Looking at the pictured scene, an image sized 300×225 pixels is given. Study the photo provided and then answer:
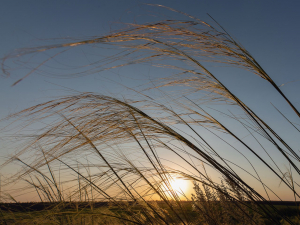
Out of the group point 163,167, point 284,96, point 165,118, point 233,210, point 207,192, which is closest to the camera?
point 284,96

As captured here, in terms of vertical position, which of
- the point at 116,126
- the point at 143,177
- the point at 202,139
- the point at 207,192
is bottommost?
the point at 207,192

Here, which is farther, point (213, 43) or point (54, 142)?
point (54, 142)

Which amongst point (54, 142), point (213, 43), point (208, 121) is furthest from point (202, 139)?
point (54, 142)

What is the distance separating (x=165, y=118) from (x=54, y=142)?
0.58 meters

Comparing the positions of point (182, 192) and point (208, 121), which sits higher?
point (208, 121)

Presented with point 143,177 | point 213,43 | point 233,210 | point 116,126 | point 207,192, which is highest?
point 213,43

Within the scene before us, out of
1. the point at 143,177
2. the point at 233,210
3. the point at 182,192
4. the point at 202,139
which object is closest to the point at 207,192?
the point at 233,210

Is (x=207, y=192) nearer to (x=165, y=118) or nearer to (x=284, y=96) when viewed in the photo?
(x=165, y=118)

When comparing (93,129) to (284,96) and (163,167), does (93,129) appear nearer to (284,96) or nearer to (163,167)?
(163,167)

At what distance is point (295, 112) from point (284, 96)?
9cm

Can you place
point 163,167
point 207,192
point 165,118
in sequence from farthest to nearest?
1. point 207,192
2. point 165,118
3. point 163,167

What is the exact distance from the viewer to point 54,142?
1.07 metres

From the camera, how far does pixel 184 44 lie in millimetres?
987

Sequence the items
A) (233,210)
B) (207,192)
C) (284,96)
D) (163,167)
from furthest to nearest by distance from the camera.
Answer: (207,192) < (233,210) < (163,167) < (284,96)
